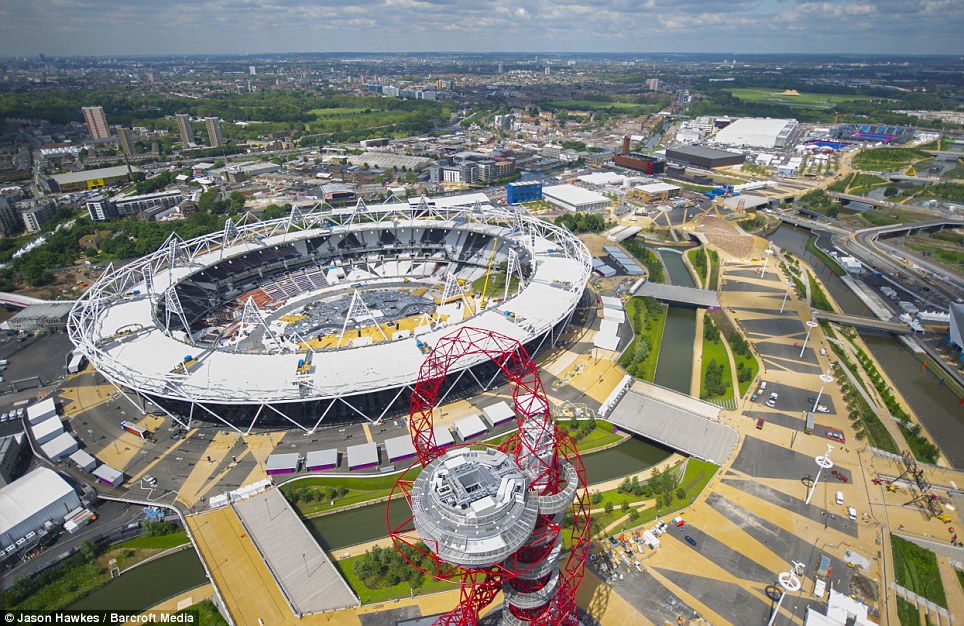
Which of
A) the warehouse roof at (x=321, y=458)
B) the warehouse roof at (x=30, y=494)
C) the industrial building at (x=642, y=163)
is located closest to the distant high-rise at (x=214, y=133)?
the industrial building at (x=642, y=163)

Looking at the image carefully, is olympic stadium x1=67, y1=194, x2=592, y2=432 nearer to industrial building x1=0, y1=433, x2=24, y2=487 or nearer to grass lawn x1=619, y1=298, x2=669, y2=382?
industrial building x1=0, y1=433, x2=24, y2=487

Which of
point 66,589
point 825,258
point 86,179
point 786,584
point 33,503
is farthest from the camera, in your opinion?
point 86,179

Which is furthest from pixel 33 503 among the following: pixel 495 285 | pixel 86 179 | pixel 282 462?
pixel 86 179

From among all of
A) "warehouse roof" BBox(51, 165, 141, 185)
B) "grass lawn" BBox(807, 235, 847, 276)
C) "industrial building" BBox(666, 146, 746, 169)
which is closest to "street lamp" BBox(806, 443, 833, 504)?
"grass lawn" BBox(807, 235, 847, 276)

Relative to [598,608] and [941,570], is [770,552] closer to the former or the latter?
[941,570]

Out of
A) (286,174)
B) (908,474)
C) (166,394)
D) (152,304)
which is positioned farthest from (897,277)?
(286,174)

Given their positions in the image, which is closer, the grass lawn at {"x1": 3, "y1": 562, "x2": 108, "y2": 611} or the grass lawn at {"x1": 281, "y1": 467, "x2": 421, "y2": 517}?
the grass lawn at {"x1": 3, "y1": 562, "x2": 108, "y2": 611}

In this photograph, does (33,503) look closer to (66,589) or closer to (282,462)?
(66,589)
